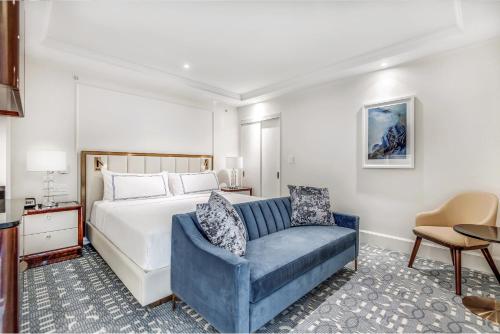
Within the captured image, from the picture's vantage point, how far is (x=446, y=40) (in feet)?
8.64

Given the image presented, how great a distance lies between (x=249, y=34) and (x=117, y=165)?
2.72 m

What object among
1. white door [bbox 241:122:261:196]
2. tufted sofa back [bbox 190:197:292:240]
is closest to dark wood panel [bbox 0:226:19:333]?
tufted sofa back [bbox 190:197:292:240]

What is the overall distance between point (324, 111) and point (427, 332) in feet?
10.4

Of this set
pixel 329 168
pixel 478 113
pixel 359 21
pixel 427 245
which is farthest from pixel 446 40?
pixel 427 245

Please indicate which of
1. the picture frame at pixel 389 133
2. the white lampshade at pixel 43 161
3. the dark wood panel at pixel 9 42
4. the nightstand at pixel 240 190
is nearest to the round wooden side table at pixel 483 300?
the picture frame at pixel 389 133

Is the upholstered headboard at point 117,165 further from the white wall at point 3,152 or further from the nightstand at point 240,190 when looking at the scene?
the white wall at point 3,152

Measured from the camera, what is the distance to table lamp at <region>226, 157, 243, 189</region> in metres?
5.21

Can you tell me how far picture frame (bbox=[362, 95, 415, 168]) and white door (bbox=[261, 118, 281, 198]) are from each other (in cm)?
174

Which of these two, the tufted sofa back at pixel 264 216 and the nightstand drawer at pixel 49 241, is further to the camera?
the nightstand drawer at pixel 49 241

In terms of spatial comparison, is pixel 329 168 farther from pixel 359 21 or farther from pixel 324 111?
pixel 359 21

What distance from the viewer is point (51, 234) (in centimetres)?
289

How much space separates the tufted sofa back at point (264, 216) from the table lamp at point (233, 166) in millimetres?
2389

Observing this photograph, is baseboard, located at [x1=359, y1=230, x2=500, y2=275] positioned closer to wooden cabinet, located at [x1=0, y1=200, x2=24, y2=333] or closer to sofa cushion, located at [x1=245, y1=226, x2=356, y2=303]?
sofa cushion, located at [x1=245, y1=226, x2=356, y2=303]

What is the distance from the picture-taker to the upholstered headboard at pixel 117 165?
3.44 metres
